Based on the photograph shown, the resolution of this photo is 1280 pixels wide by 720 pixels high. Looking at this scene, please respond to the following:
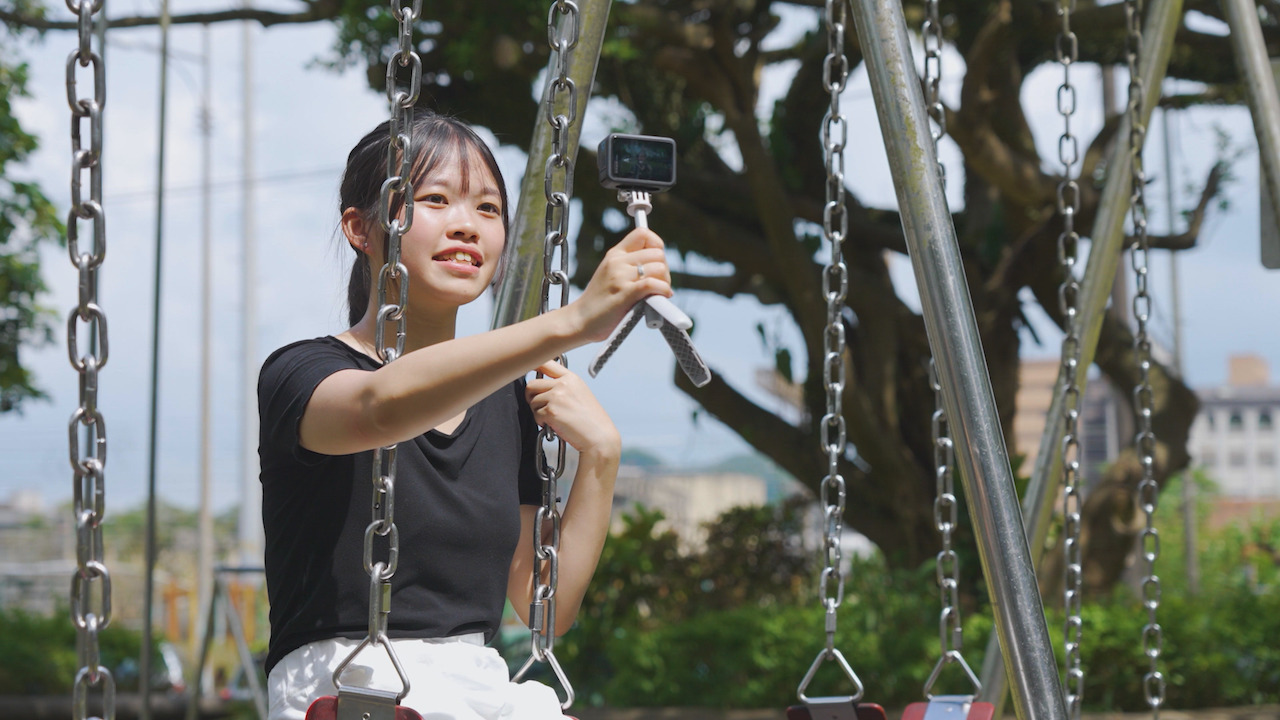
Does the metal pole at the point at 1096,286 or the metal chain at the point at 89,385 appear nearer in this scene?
the metal chain at the point at 89,385

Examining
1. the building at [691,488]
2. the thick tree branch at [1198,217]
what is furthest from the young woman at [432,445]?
the building at [691,488]

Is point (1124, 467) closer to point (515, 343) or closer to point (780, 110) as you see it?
point (780, 110)

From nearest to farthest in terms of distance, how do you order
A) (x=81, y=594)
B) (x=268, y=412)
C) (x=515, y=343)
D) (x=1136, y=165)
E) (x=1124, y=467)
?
(x=81, y=594)
(x=515, y=343)
(x=268, y=412)
(x=1136, y=165)
(x=1124, y=467)

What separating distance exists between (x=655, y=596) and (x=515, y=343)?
7.04 meters

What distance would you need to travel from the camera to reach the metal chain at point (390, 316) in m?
1.36

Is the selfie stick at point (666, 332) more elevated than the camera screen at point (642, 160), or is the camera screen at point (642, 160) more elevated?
the camera screen at point (642, 160)

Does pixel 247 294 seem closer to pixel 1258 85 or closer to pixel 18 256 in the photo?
pixel 18 256

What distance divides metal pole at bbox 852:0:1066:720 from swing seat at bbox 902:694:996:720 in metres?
0.18

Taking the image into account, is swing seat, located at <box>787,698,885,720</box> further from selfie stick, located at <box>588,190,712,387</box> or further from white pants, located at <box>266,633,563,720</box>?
selfie stick, located at <box>588,190,712,387</box>

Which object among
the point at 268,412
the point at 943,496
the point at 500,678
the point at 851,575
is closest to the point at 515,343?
the point at 268,412

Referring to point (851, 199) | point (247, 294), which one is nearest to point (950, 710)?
point (851, 199)

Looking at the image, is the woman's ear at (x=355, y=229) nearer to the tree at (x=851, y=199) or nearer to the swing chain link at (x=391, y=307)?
the swing chain link at (x=391, y=307)

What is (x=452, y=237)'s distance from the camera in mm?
1653

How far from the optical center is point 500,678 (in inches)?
61.3
